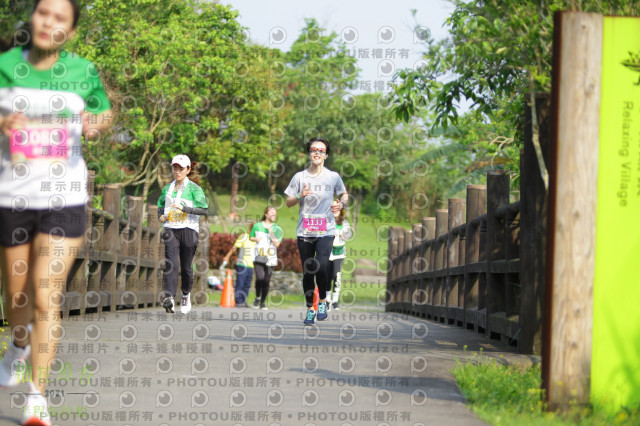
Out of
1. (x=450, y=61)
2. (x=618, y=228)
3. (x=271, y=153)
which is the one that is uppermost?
(x=271, y=153)

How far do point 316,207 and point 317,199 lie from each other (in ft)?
0.30

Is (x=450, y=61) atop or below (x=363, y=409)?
atop

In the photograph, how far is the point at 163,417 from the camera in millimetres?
4539

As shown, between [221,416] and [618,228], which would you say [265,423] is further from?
[618,228]

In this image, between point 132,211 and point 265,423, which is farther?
point 132,211

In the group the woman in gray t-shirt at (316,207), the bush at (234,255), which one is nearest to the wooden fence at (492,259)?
the woman in gray t-shirt at (316,207)

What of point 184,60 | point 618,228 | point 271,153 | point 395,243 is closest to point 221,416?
point 618,228

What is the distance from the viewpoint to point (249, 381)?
5.57 metres

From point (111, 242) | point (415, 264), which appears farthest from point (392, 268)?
point (111, 242)

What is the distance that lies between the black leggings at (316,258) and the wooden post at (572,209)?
588 centimetres

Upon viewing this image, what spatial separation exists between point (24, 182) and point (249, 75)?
40277mm

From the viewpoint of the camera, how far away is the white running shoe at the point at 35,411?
4105mm

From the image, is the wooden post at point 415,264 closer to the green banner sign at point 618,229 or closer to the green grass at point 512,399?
the green grass at point 512,399

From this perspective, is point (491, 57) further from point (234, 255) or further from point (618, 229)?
point (234, 255)
